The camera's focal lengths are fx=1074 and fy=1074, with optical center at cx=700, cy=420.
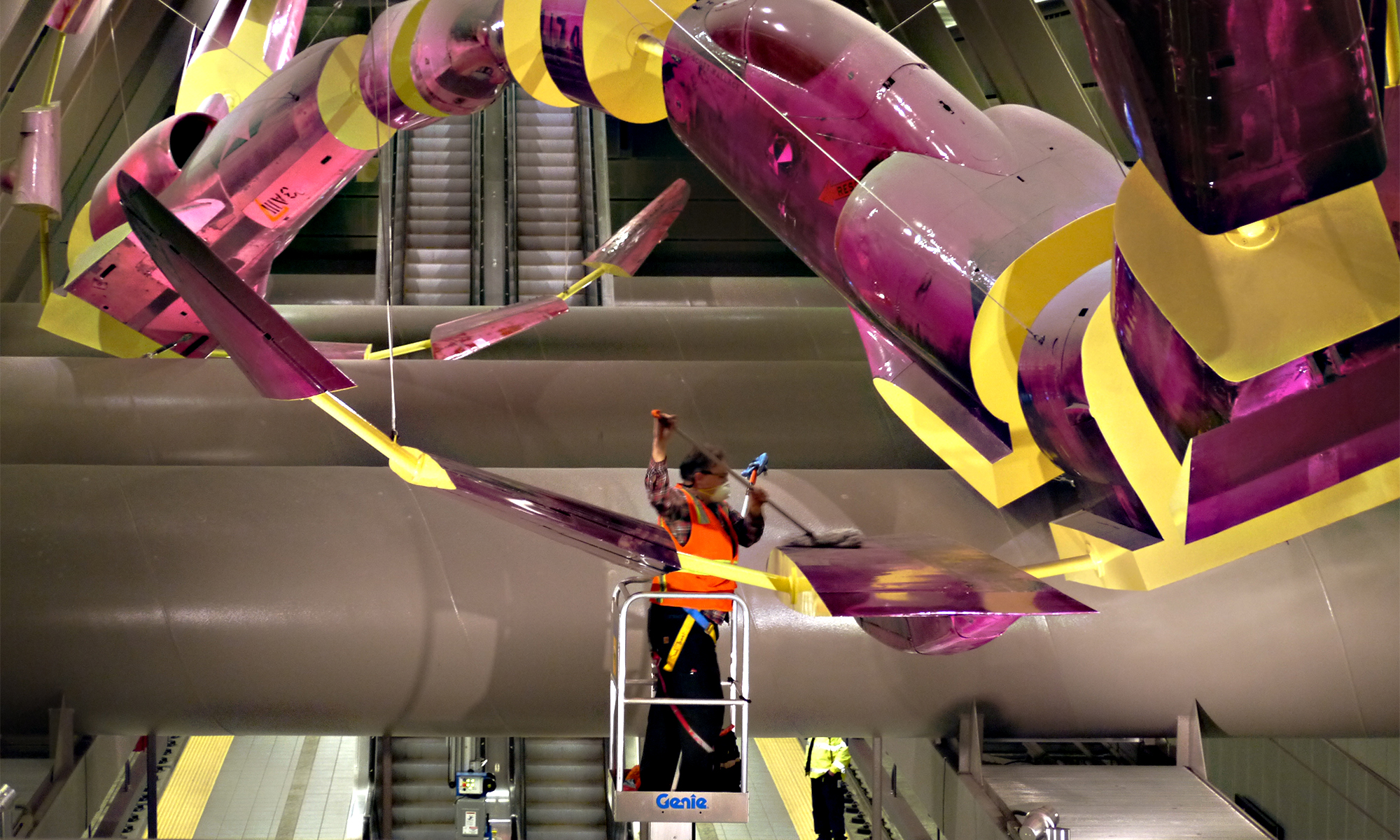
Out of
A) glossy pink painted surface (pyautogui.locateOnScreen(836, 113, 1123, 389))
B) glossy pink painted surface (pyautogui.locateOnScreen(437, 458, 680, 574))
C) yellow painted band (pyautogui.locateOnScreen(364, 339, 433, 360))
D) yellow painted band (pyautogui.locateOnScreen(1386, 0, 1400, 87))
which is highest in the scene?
yellow painted band (pyautogui.locateOnScreen(364, 339, 433, 360))

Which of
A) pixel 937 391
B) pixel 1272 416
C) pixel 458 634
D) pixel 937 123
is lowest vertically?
pixel 1272 416

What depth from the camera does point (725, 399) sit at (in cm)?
696

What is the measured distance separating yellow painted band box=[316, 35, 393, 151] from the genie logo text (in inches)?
139

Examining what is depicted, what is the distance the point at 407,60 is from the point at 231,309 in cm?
246

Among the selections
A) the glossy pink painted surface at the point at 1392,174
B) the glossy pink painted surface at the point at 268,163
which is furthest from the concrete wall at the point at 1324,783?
the glossy pink painted surface at the point at 268,163

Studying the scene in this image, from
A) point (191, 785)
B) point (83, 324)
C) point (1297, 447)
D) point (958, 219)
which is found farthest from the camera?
point (191, 785)

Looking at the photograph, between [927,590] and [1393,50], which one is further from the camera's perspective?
[927,590]

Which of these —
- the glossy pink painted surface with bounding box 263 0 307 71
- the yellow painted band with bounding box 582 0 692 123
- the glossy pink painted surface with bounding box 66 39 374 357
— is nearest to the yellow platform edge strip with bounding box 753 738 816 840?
the glossy pink painted surface with bounding box 66 39 374 357

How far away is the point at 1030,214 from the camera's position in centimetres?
342

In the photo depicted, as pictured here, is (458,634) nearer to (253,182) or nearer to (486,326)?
(486,326)

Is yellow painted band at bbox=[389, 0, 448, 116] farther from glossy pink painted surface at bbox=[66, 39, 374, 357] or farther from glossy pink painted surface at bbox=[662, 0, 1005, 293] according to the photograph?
glossy pink painted surface at bbox=[662, 0, 1005, 293]

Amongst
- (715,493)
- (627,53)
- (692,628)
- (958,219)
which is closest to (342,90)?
(627,53)

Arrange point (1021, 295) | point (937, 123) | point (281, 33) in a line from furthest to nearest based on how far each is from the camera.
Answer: point (281, 33), point (937, 123), point (1021, 295)

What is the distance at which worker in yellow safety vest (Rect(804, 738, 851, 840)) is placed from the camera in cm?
735
